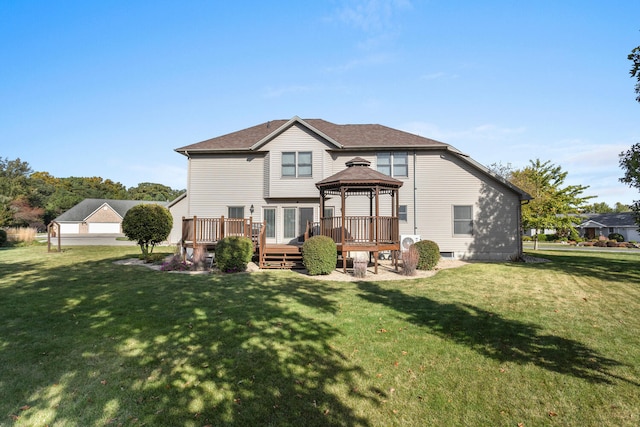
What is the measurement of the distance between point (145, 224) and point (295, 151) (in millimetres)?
8115

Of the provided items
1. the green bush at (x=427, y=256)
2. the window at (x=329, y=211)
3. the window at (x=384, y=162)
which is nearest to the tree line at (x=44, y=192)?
the window at (x=329, y=211)

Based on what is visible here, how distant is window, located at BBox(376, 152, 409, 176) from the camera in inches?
664

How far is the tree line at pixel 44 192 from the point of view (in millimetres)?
43422

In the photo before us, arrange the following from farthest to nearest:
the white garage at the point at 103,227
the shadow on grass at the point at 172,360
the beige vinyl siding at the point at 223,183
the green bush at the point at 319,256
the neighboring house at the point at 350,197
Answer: the white garage at the point at 103,227, the beige vinyl siding at the point at 223,183, the neighboring house at the point at 350,197, the green bush at the point at 319,256, the shadow on grass at the point at 172,360

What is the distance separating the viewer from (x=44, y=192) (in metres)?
66.4

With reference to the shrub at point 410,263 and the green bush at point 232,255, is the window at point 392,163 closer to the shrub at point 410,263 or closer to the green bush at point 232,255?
the shrub at point 410,263

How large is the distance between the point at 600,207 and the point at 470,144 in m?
88.7

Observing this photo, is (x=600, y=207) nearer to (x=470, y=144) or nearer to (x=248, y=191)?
(x=470, y=144)

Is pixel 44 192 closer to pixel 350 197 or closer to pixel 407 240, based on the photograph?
pixel 350 197

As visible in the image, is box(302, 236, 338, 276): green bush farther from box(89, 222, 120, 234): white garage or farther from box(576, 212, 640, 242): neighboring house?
box(89, 222, 120, 234): white garage

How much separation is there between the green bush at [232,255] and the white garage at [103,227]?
49752mm

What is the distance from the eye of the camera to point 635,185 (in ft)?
38.6

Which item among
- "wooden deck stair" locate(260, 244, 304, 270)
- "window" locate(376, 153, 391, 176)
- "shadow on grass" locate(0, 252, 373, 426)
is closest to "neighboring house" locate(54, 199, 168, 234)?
"wooden deck stair" locate(260, 244, 304, 270)

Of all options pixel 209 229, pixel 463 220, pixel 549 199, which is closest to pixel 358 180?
pixel 209 229
